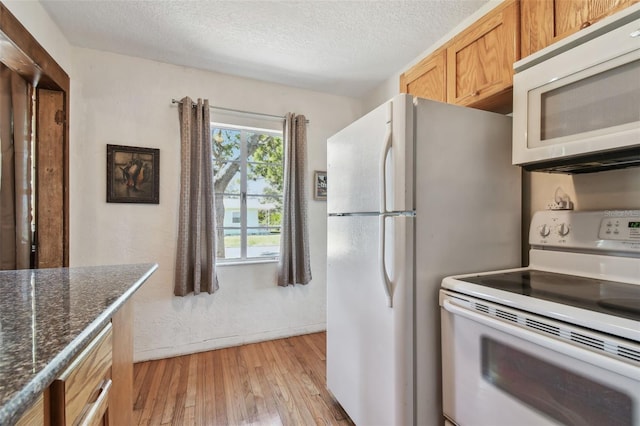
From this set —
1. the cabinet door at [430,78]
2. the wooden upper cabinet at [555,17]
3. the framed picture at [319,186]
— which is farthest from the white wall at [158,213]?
the wooden upper cabinet at [555,17]

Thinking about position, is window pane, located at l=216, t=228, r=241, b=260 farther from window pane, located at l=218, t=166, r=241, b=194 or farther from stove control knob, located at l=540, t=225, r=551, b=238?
stove control knob, located at l=540, t=225, r=551, b=238

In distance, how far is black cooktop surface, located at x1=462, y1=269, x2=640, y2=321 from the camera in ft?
2.75

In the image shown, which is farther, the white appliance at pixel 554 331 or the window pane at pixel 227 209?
the window pane at pixel 227 209

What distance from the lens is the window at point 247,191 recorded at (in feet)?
8.54

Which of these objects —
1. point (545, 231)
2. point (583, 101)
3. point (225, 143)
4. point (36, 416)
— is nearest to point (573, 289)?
point (545, 231)

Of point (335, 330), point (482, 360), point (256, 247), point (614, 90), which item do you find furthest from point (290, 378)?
point (614, 90)

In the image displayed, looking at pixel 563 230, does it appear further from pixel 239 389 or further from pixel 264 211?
pixel 264 211

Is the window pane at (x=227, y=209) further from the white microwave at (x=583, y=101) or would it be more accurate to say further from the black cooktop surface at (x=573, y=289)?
the white microwave at (x=583, y=101)

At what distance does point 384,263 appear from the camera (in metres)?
1.27

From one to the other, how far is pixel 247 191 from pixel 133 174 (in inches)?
36.2

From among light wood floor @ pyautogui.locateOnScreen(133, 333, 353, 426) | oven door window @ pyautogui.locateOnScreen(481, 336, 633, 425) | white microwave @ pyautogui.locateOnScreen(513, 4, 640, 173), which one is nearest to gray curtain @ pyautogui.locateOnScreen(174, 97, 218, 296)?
light wood floor @ pyautogui.locateOnScreen(133, 333, 353, 426)

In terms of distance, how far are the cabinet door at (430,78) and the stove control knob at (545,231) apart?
877 millimetres

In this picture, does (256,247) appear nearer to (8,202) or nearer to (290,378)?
(290,378)

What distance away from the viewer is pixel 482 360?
107 centimetres
